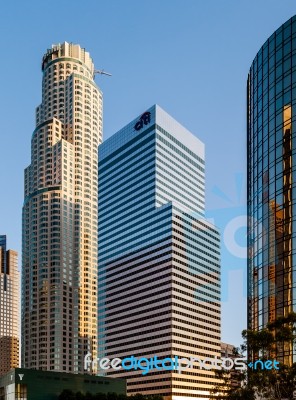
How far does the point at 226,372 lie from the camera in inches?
1761

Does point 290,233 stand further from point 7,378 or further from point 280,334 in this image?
point 7,378

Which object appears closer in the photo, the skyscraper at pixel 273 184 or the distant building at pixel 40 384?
the skyscraper at pixel 273 184

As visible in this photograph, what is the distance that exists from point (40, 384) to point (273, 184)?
76.4m

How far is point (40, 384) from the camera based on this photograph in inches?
5418

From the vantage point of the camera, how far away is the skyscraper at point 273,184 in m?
79.1

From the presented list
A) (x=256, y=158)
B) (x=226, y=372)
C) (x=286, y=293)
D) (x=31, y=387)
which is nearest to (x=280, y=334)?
(x=226, y=372)

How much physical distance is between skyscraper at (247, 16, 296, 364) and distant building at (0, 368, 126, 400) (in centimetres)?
6223

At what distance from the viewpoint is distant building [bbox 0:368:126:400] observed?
134 m

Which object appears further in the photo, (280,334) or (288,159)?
(288,159)

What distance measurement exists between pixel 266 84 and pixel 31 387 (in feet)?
261

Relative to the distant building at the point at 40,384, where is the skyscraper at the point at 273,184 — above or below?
above

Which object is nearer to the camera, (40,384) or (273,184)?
(273,184)

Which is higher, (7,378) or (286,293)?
(286,293)

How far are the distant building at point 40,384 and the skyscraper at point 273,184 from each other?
6223 cm
